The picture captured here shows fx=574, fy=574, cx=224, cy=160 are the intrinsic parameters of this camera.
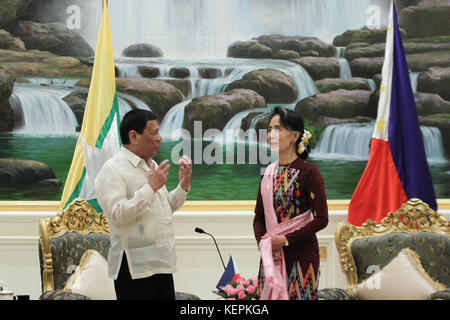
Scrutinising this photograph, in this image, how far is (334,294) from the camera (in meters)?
3.52

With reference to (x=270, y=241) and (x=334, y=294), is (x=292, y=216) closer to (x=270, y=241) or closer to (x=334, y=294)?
(x=270, y=241)

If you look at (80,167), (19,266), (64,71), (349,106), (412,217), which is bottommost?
(19,266)

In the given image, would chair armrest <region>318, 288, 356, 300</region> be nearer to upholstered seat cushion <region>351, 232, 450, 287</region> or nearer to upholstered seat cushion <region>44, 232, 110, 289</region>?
upholstered seat cushion <region>351, 232, 450, 287</region>

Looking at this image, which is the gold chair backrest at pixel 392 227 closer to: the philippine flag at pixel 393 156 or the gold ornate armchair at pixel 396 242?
the gold ornate armchair at pixel 396 242

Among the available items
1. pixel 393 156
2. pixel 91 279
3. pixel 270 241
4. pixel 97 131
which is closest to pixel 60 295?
pixel 91 279

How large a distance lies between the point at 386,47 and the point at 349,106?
0.56m

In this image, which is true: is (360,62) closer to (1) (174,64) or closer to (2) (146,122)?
(1) (174,64)

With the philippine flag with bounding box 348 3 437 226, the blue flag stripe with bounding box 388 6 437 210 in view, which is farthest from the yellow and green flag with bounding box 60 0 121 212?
the blue flag stripe with bounding box 388 6 437 210

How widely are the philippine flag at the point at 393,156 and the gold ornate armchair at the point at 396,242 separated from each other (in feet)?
0.84

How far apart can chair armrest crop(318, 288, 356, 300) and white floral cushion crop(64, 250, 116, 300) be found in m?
1.30

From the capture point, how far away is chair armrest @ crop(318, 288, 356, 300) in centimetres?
347
